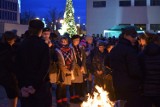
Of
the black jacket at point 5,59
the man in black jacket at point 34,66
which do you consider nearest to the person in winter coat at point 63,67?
the black jacket at point 5,59

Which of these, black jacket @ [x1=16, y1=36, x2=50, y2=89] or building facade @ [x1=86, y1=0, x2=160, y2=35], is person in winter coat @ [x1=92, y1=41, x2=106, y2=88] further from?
building facade @ [x1=86, y1=0, x2=160, y2=35]

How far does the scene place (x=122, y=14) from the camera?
56031 millimetres

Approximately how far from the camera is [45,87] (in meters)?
6.17

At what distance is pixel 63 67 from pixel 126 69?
4.25 metres

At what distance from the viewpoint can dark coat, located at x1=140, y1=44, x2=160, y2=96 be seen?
672cm

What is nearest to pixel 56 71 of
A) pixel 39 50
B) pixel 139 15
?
pixel 39 50

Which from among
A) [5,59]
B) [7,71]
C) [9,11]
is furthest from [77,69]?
[9,11]

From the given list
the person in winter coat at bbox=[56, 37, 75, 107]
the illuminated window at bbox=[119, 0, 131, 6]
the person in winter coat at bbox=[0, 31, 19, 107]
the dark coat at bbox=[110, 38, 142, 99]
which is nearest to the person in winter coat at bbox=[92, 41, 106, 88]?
the person in winter coat at bbox=[56, 37, 75, 107]

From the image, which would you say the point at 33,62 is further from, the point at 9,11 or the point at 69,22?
the point at 9,11

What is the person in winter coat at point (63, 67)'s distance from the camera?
10938 mm

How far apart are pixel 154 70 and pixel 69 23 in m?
52.3

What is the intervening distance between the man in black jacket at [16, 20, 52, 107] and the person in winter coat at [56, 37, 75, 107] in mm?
4752

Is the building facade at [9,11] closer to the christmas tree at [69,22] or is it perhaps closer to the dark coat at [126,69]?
the christmas tree at [69,22]

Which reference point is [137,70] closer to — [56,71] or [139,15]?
[56,71]
